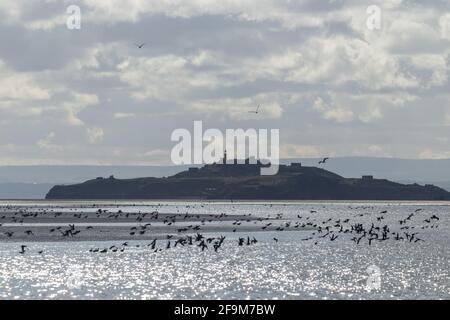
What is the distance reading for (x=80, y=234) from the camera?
12169 centimetres

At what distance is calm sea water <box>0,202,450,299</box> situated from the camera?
58688mm

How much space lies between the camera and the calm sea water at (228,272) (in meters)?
58.7

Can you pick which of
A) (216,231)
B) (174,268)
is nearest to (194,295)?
(174,268)

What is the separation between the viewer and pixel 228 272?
71688 millimetres

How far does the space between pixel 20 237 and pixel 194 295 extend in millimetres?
62682

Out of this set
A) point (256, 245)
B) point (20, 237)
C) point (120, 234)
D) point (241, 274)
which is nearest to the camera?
point (241, 274)

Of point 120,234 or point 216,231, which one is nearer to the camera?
point 120,234

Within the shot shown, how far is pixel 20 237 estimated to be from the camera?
377ft

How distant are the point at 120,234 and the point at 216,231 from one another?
766 inches
